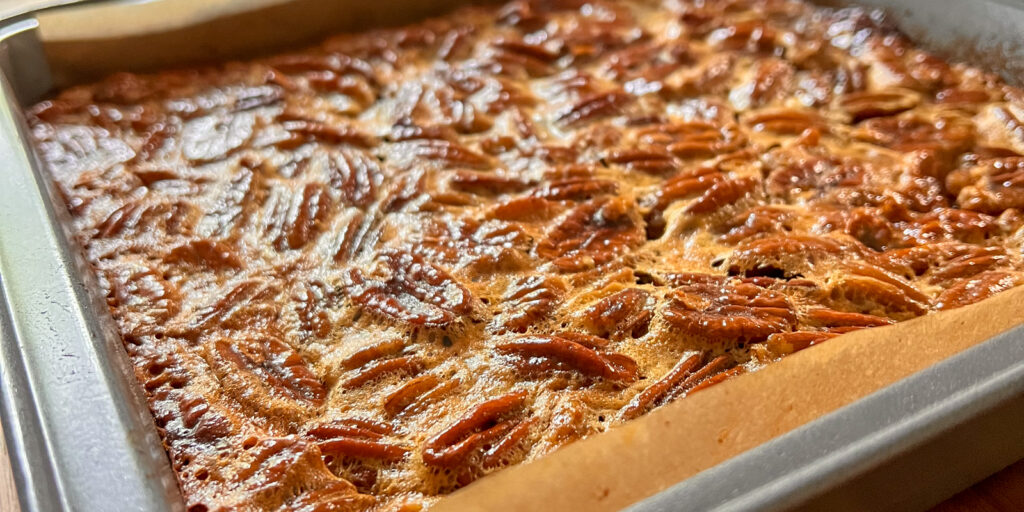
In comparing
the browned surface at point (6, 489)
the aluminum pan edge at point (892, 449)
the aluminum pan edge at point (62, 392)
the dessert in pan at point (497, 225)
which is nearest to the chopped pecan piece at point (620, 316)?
the dessert in pan at point (497, 225)

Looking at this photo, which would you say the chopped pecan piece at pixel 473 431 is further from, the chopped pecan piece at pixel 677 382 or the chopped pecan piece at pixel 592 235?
the chopped pecan piece at pixel 592 235

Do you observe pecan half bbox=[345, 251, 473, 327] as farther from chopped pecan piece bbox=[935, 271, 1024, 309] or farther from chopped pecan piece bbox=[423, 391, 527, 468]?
chopped pecan piece bbox=[935, 271, 1024, 309]

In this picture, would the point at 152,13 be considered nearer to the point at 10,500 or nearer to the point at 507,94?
the point at 507,94

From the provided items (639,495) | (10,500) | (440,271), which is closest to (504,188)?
(440,271)

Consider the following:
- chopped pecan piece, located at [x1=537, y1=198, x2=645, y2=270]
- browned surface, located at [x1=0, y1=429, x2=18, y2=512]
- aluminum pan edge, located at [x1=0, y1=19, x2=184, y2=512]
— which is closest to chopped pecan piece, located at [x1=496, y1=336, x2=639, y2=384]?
chopped pecan piece, located at [x1=537, y1=198, x2=645, y2=270]

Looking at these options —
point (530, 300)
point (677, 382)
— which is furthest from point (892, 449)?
point (530, 300)
